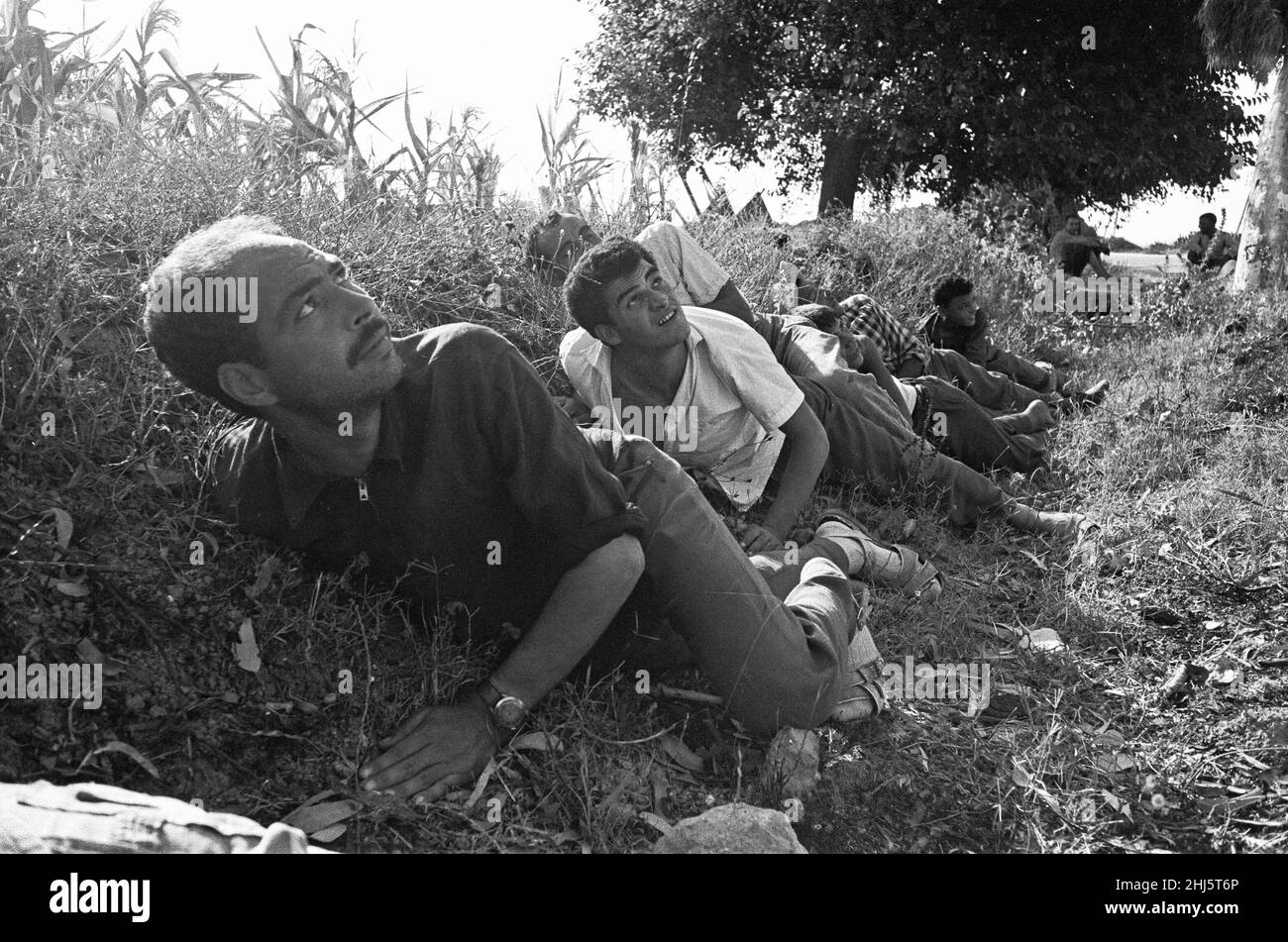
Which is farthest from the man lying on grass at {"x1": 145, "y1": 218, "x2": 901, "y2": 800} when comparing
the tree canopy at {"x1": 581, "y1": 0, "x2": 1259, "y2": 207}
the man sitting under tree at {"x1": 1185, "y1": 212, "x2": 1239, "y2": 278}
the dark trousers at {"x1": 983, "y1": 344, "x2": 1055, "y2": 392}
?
the tree canopy at {"x1": 581, "y1": 0, "x2": 1259, "y2": 207}

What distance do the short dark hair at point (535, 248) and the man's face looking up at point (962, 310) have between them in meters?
2.46

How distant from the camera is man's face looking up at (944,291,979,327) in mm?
6328

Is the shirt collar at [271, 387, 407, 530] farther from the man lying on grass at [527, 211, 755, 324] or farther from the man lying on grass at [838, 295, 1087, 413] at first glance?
the man lying on grass at [838, 295, 1087, 413]

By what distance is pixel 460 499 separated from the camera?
2.57m

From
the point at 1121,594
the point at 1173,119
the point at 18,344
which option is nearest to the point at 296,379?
the point at 18,344

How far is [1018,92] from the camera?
44.7ft

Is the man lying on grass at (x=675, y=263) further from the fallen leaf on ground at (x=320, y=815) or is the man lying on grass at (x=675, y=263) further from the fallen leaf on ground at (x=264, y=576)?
the fallen leaf on ground at (x=320, y=815)

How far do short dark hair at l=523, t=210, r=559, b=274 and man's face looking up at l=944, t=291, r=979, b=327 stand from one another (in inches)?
96.8

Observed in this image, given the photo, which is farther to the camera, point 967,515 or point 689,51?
point 689,51

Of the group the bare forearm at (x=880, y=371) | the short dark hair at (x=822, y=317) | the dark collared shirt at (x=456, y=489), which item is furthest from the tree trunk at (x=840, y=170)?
the dark collared shirt at (x=456, y=489)

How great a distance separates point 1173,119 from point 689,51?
6.09 meters

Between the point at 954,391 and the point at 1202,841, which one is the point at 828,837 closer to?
the point at 1202,841

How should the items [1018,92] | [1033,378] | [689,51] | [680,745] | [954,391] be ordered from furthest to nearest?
[689,51]
[1018,92]
[1033,378]
[954,391]
[680,745]

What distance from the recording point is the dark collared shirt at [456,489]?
2475 millimetres
